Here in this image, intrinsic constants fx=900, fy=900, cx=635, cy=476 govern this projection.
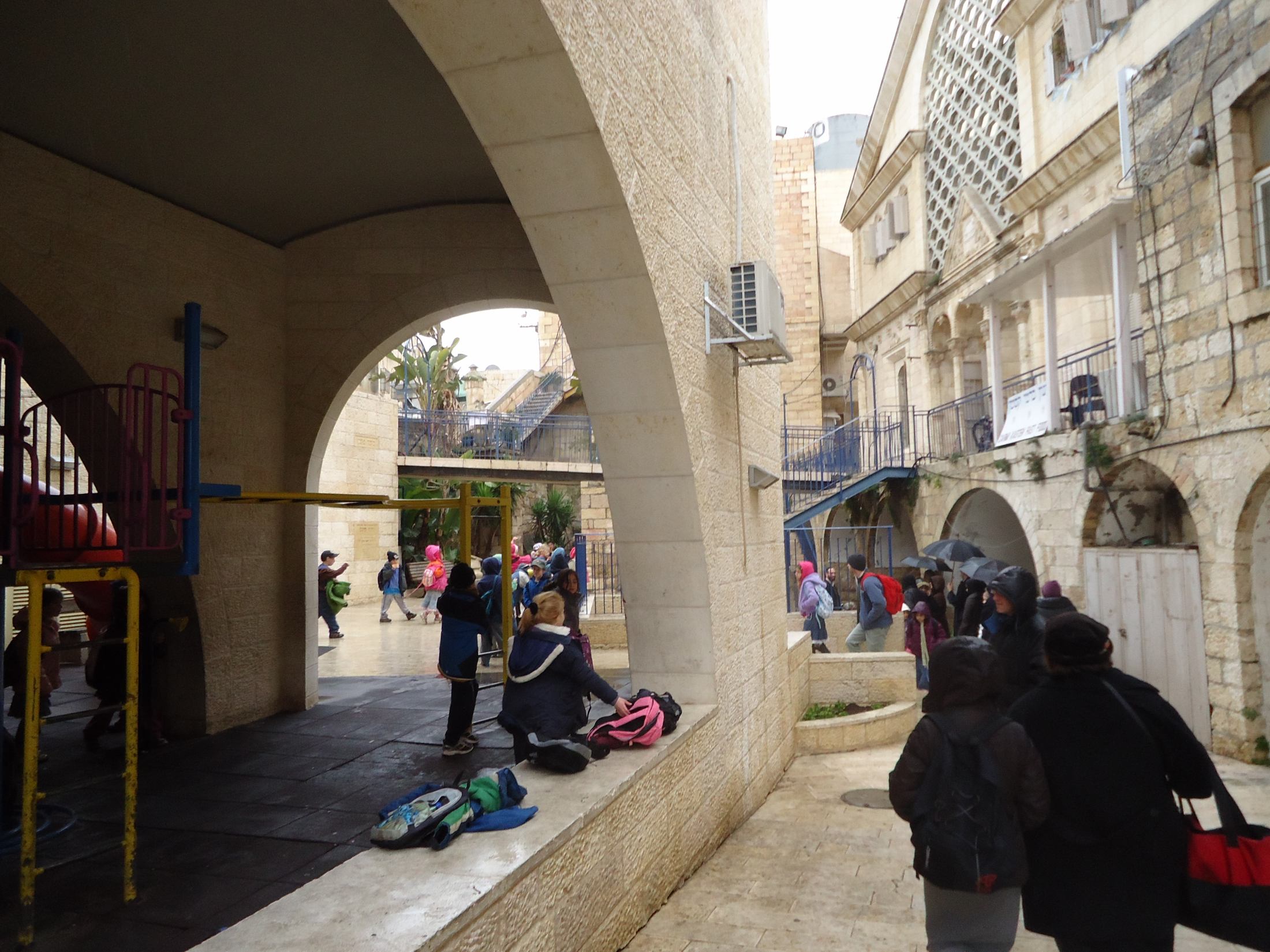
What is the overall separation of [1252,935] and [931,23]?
16.9 meters

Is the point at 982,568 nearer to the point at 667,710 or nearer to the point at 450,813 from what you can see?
the point at 667,710

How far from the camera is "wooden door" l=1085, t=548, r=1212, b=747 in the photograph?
7477 millimetres

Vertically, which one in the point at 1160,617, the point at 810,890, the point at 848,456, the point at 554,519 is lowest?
the point at 810,890

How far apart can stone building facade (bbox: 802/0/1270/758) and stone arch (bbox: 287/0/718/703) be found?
491cm

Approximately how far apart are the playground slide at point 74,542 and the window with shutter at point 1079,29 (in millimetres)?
12005

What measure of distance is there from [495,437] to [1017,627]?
1715 cm

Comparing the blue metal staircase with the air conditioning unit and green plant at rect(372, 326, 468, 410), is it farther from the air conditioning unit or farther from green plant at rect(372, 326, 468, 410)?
green plant at rect(372, 326, 468, 410)

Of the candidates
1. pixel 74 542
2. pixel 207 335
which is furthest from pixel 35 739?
pixel 207 335

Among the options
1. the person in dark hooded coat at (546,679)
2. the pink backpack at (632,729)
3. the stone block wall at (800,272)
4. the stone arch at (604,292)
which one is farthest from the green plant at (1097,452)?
the stone block wall at (800,272)

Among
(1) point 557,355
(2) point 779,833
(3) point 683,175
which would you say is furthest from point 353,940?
(1) point 557,355

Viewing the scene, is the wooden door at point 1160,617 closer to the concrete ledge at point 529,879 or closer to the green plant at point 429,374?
the concrete ledge at point 529,879

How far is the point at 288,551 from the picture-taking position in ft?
23.4

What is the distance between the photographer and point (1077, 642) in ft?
8.79

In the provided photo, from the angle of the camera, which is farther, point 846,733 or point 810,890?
point 846,733
